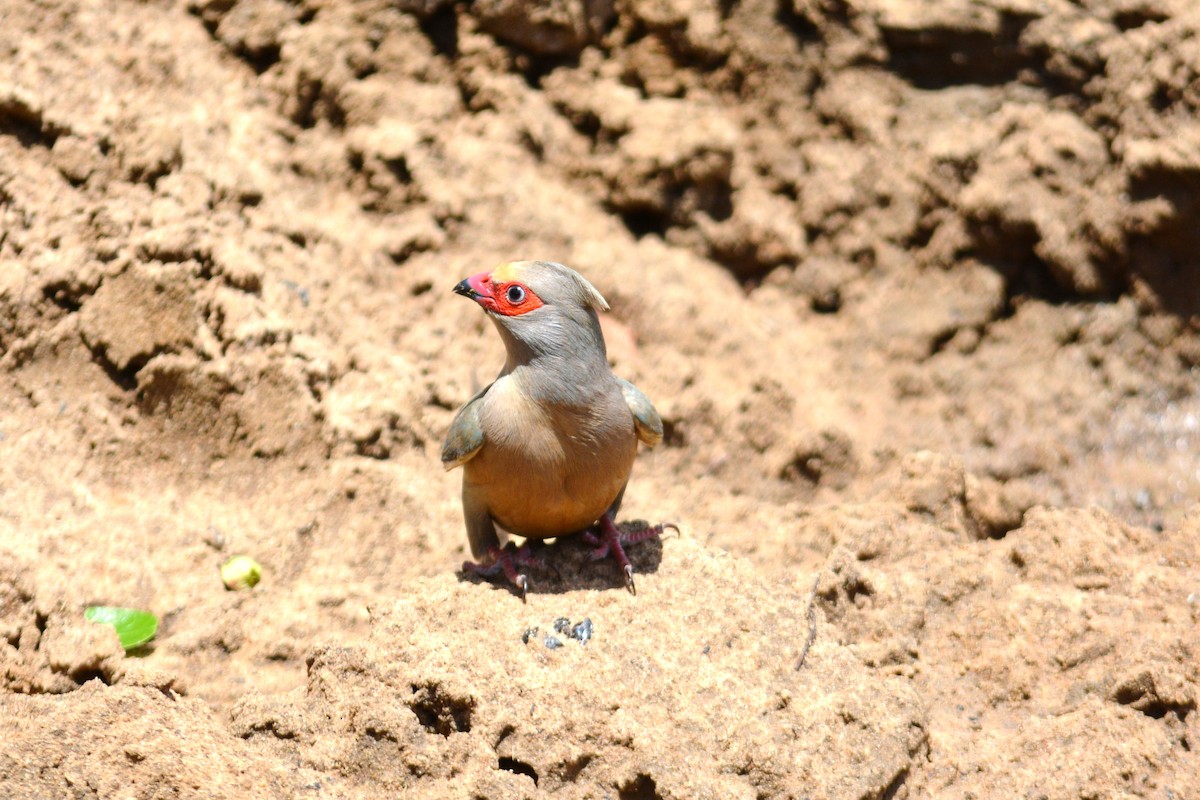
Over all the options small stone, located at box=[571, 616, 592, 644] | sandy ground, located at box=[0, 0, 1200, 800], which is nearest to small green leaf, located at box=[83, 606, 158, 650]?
sandy ground, located at box=[0, 0, 1200, 800]

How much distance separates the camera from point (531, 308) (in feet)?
15.2

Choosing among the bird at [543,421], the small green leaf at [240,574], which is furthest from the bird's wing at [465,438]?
the small green leaf at [240,574]

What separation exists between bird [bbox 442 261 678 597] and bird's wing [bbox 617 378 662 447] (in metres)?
0.08

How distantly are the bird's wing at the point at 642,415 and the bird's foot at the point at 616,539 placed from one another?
392 mm

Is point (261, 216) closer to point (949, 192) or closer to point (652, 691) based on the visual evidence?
point (652, 691)

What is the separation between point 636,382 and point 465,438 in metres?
2.54

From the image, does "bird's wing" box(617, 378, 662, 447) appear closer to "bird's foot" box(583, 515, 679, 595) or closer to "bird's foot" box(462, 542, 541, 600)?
"bird's foot" box(583, 515, 679, 595)

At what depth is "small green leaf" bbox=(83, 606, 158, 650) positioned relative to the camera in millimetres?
4777

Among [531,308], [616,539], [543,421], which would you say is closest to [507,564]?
[616,539]

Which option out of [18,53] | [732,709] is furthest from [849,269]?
[18,53]

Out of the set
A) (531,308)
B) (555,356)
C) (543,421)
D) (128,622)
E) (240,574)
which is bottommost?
(240,574)

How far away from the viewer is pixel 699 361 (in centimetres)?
723

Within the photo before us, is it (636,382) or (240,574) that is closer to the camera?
(240,574)

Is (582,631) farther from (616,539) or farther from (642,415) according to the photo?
(642,415)
